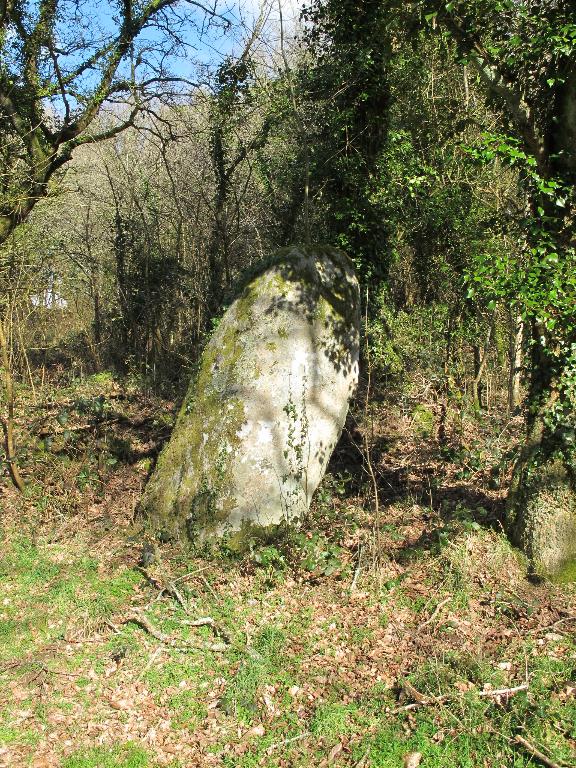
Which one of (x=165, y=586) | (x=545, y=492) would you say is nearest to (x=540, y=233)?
(x=545, y=492)

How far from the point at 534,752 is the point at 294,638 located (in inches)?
76.9

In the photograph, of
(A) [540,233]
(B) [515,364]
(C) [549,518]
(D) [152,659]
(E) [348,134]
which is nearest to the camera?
(D) [152,659]

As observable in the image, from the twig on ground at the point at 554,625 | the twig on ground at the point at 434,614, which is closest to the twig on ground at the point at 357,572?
the twig on ground at the point at 434,614

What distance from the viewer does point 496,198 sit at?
9.71m

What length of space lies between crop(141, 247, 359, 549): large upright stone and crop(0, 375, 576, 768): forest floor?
391 millimetres

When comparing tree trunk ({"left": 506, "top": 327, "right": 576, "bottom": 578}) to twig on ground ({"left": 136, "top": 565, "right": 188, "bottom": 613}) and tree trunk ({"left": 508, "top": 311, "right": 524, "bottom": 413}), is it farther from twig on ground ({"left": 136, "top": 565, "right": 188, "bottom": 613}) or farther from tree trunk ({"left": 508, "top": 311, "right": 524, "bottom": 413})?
twig on ground ({"left": 136, "top": 565, "right": 188, "bottom": 613})

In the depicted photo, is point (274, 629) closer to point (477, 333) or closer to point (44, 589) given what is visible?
point (44, 589)

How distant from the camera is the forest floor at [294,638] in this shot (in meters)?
4.11

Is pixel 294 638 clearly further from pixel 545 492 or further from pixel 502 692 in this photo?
pixel 545 492

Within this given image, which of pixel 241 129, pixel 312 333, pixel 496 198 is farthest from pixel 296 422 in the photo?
pixel 241 129

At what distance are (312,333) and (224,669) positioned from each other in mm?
3317

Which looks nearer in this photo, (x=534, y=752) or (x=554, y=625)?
(x=534, y=752)

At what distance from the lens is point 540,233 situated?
17.3 feet

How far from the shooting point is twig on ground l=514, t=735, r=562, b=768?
12.3 ft
